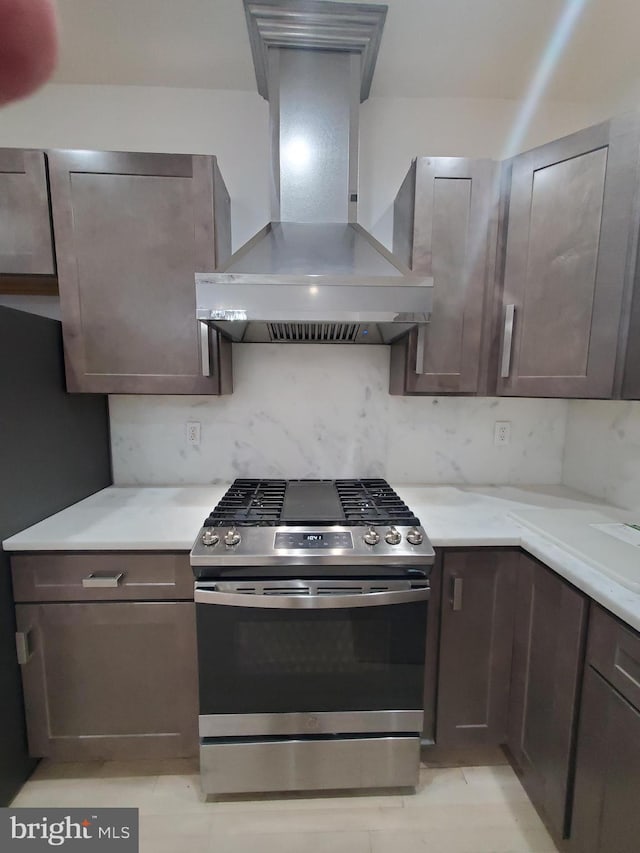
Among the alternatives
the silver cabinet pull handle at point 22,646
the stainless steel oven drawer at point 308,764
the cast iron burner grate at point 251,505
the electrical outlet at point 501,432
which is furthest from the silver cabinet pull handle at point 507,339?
the silver cabinet pull handle at point 22,646

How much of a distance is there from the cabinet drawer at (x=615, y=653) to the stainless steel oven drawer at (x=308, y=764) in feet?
2.15

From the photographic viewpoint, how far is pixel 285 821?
1.20 meters

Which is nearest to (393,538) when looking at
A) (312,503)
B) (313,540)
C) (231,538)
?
(313,540)

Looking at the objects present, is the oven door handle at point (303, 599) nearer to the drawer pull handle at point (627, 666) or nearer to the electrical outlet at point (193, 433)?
the drawer pull handle at point (627, 666)

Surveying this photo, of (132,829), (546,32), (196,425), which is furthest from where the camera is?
(196,425)

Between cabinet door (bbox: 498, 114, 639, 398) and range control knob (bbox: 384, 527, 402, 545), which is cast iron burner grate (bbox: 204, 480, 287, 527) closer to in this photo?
range control knob (bbox: 384, 527, 402, 545)

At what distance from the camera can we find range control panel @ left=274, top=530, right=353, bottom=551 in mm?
1154

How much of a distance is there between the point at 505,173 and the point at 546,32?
0.48 m

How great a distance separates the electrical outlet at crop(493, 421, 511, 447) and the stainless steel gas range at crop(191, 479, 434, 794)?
2.87 ft

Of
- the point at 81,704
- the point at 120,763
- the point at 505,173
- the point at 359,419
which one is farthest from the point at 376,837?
the point at 505,173

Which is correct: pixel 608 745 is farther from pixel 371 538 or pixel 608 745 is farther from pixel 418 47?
pixel 418 47

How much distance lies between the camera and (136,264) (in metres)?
1.39

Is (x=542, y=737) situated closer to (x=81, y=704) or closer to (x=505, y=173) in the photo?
(x=81, y=704)

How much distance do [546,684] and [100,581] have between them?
1423 mm
